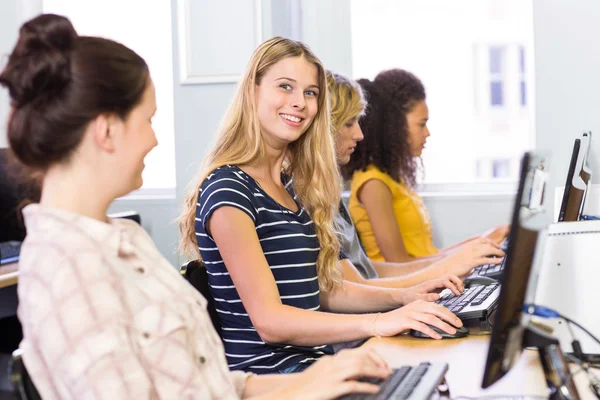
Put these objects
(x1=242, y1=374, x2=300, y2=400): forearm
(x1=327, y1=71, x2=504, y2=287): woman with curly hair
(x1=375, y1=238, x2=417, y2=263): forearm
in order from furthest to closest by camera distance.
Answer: (x1=375, y1=238, x2=417, y2=263): forearm < (x1=327, y1=71, x2=504, y2=287): woman with curly hair < (x1=242, y1=374, x2=300, y2=400): forearm

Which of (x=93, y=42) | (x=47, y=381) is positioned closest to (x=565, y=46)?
(x=93, y=42)

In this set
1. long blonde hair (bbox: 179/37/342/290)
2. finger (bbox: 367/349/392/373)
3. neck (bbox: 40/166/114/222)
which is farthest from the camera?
long blonde hair (bbox: 179/37/342/290)

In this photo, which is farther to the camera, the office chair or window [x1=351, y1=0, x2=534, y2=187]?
window [x1=351, y1=0, x2=534, y2=187]

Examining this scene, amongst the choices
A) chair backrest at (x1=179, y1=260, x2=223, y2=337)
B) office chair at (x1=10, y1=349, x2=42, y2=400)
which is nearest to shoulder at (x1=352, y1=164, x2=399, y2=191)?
chair backrest at (x1=179, y1=260, x2=223, y2=337)

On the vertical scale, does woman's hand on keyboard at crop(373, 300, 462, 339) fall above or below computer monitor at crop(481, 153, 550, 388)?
below

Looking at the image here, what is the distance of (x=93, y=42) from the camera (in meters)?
1.09

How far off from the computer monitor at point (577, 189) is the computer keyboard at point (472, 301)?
0.85 feet

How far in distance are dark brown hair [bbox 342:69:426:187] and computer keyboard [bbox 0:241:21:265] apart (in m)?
1.44

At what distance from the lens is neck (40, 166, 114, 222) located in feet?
3.52

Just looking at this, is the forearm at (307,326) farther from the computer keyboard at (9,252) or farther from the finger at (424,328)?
the computer keyboard at (9,252)

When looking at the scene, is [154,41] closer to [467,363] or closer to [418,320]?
[418,320]

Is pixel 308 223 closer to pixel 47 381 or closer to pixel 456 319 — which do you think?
pixel 456 319

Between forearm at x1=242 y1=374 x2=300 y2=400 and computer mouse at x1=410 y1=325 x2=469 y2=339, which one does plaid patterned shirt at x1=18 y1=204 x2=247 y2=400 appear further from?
computer mouse at x1=410 y1=325 x2=469 y2=339

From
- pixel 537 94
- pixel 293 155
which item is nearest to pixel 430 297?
pixel 293 155
